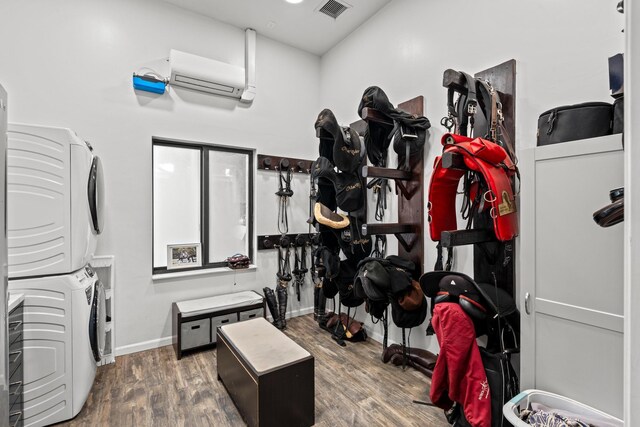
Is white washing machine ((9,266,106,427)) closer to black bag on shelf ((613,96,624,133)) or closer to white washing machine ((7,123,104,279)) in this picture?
white washing machine ((7,123,104,279))

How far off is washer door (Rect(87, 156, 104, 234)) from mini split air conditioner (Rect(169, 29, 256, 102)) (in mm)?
1323

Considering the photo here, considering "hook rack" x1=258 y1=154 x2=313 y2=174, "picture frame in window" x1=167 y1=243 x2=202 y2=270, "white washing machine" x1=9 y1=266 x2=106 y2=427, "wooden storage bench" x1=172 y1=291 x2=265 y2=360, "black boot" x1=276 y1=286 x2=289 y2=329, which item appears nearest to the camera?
"white washing machine" x1=9 y1=266 x2=106 y2=427

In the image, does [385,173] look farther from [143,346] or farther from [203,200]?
[143,346]

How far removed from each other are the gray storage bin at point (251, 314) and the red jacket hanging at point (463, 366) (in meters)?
2.08

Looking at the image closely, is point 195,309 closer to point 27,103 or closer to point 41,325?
point 41,325

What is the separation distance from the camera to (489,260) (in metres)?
2.20

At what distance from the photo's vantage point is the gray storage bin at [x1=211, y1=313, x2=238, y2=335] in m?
3.06

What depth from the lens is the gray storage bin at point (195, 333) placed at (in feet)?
9.59

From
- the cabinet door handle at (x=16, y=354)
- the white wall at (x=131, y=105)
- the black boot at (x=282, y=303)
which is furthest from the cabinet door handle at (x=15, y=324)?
the black boot at (x=282, y=303)

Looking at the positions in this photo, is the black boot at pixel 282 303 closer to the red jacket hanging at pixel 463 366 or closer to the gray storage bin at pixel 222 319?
the gray storage bin at pixel 222 319

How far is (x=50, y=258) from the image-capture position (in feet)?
6.33

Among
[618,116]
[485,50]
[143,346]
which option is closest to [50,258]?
[143,346]

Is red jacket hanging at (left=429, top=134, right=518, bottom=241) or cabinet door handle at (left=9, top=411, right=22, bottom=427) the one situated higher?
red jacket hanging at (left=429, top=134, right=518, bottom=241)

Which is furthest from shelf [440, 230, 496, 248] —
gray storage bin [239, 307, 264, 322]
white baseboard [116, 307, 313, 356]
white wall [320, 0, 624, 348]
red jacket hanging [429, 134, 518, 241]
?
white baseboard [116, 307, 313, 356]
